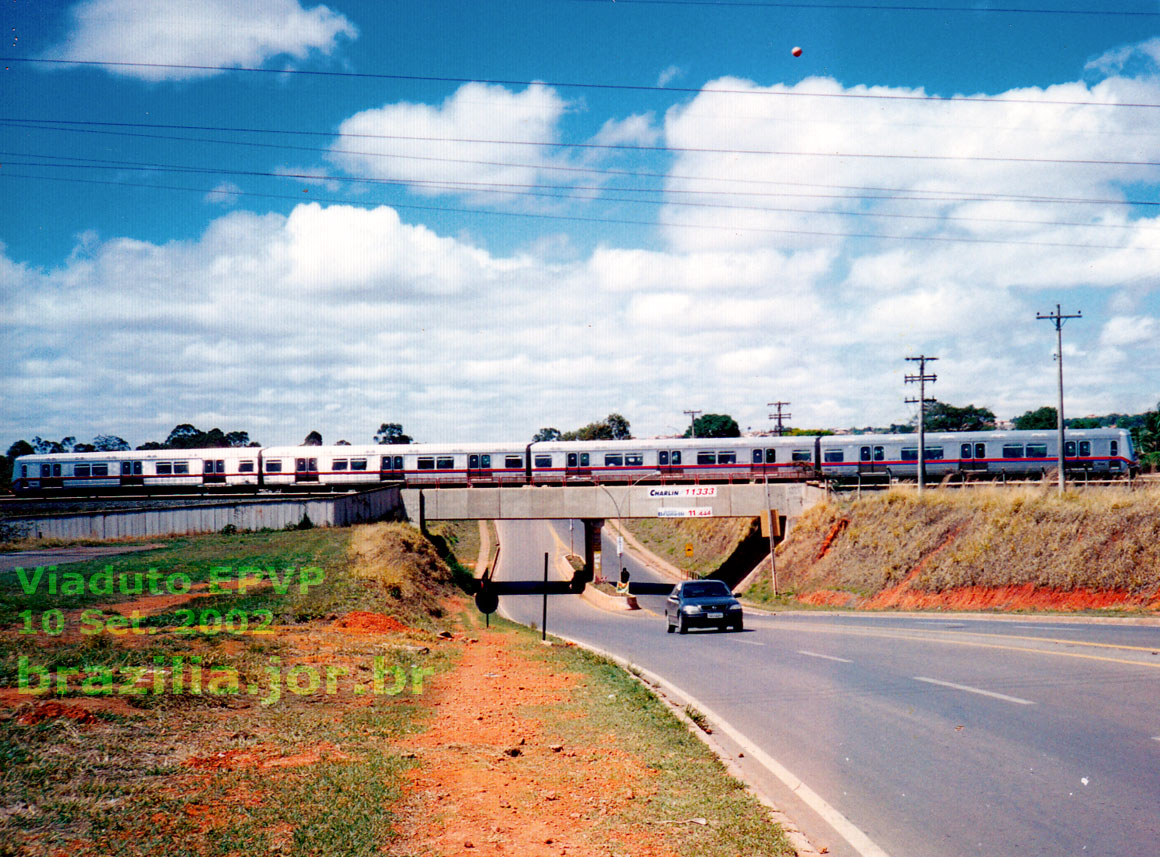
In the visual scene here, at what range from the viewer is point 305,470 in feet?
188

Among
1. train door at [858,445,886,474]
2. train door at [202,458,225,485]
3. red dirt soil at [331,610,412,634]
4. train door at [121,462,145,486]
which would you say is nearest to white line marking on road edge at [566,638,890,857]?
red dirt soil at [331,610,412,634]

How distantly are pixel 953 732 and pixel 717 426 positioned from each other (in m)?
133

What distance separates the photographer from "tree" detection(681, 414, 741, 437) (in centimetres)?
13900

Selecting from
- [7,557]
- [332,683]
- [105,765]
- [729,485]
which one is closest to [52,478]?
[7,557]

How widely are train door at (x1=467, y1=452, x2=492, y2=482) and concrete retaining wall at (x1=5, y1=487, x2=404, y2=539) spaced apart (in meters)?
9.36

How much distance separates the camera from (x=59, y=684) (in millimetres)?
9609

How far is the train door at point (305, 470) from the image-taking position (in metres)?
57.1

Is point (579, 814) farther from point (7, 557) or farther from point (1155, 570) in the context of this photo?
point (7, 557)

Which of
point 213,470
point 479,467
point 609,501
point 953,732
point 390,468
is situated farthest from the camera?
point 213,470

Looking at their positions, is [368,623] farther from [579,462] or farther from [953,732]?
[579,462]

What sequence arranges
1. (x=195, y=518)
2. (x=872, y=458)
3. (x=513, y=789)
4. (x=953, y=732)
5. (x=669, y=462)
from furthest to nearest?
(x=669, y=462) → (x=872, y=458) → (x=195, y=518) → (x=953, y=732) → (x=513, y=789)

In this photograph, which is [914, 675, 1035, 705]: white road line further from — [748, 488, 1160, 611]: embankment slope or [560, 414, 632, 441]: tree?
[560, 414, 632, 441]: tree

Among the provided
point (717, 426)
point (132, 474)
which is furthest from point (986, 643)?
point (717, 426)

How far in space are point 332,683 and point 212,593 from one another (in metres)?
9.43
